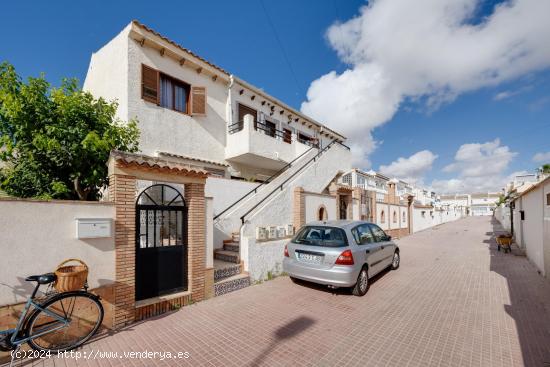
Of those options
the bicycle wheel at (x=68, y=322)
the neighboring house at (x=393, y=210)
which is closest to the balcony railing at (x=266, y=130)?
the neighboring house at (x=393, y=210)

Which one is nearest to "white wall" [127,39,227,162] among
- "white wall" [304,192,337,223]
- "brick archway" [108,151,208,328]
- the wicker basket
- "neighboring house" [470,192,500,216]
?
"white wall" [304,192,337,223]

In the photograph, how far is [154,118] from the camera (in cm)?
914

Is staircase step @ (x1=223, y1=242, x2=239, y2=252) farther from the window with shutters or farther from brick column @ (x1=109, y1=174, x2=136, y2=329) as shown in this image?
the window with shutters

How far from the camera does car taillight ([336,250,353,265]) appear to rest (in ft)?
17.3

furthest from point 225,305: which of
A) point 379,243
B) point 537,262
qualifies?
point 537,262

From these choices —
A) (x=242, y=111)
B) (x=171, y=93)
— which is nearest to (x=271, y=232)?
(x=171, y=93)

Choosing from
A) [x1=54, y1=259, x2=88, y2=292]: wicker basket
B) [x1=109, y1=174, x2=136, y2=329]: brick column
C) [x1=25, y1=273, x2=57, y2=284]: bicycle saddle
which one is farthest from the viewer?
[x1=109, y1=174, x2=136, y2=329]: brick column

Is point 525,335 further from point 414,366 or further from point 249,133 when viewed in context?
point 249,133

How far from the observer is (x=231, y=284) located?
5922mm

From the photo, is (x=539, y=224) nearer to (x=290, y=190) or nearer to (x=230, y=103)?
(x=290, y=190)

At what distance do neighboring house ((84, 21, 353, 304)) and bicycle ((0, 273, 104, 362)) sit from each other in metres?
2.19

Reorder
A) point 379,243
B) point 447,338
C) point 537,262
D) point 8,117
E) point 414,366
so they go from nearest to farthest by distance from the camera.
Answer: point 414,366
point 447,338
point 8,117
point 379,243
point 537,262

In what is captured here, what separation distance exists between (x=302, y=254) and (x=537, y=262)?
26.3 feet

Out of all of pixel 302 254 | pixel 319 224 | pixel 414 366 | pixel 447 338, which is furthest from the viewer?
pixel 319 224
